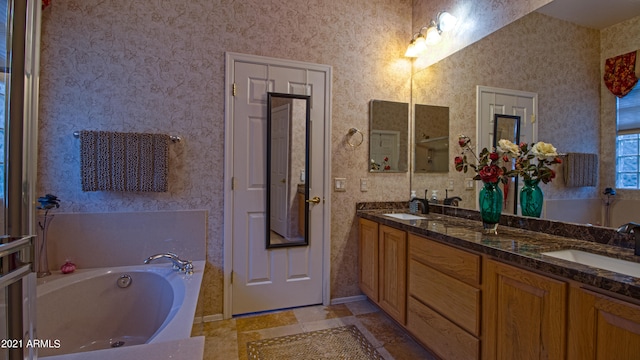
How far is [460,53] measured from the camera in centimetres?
232

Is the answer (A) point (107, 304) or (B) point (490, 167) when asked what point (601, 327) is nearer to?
(B) point (490, 167)

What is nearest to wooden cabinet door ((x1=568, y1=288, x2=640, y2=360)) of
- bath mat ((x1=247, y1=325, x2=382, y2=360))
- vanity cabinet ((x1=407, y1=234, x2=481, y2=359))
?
vanity cabinet ((x1=407, y1=234, x2=481, y2=359))

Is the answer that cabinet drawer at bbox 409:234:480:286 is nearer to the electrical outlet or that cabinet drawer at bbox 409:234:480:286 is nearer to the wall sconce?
the electrical outlet

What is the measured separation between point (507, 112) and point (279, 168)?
5.62ft

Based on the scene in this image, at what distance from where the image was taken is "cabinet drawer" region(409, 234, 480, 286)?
142 centimetres

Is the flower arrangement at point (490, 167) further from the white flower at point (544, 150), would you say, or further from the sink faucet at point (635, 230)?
the sink faucet at point (635, 230)

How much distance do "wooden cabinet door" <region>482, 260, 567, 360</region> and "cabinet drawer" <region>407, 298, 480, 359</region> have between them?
101 millimetres

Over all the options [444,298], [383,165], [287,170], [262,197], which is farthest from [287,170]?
[444,298]

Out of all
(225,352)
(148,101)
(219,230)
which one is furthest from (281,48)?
(225,352)

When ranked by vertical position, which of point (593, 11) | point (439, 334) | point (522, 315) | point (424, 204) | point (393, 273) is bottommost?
point (439, 334)

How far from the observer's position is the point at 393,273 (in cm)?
208

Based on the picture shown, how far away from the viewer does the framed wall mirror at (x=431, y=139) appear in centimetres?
253

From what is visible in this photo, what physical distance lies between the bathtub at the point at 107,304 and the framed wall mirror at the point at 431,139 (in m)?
2.14

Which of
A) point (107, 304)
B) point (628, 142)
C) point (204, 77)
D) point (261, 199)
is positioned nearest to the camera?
point (628, 142)
